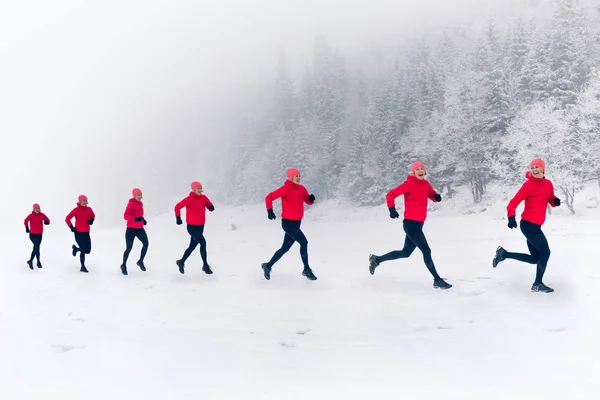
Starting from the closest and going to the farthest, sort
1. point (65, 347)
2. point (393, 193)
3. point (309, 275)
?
point (65, 347) → point (393, 193) → point (309, 275)

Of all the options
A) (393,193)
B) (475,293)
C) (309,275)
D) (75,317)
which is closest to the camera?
(75,317)

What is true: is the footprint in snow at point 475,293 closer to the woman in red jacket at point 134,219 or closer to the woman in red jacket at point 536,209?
the woman in red jacket at point 536,209

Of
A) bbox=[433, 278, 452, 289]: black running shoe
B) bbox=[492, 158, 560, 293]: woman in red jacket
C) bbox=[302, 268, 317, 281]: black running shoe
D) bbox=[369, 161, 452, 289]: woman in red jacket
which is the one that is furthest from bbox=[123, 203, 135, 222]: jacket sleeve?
bbox=[492, 158, 560, 293]: woman in red jacket

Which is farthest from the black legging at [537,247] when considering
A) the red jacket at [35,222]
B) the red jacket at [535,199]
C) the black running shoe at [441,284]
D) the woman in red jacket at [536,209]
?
the red jacket at [35,222]

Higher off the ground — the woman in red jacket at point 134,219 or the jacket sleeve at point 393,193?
the jacket sleeve at point 393,193

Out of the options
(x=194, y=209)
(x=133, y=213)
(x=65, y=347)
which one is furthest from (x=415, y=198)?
(x=133, y=213)

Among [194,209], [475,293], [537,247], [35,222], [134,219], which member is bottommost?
[475,293]

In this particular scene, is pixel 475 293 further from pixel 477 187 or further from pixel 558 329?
pixel 477 187

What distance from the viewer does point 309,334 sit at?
5.63 meters

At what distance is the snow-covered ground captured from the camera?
13.1 ft

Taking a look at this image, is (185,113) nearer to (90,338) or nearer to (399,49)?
(399,49)

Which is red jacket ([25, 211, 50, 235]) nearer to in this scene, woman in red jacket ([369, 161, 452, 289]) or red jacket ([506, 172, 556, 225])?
woman in red jacket ([369, 161, 452, 289])

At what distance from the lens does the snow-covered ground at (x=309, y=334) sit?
3982mm

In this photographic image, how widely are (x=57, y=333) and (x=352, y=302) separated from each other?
4.54m
